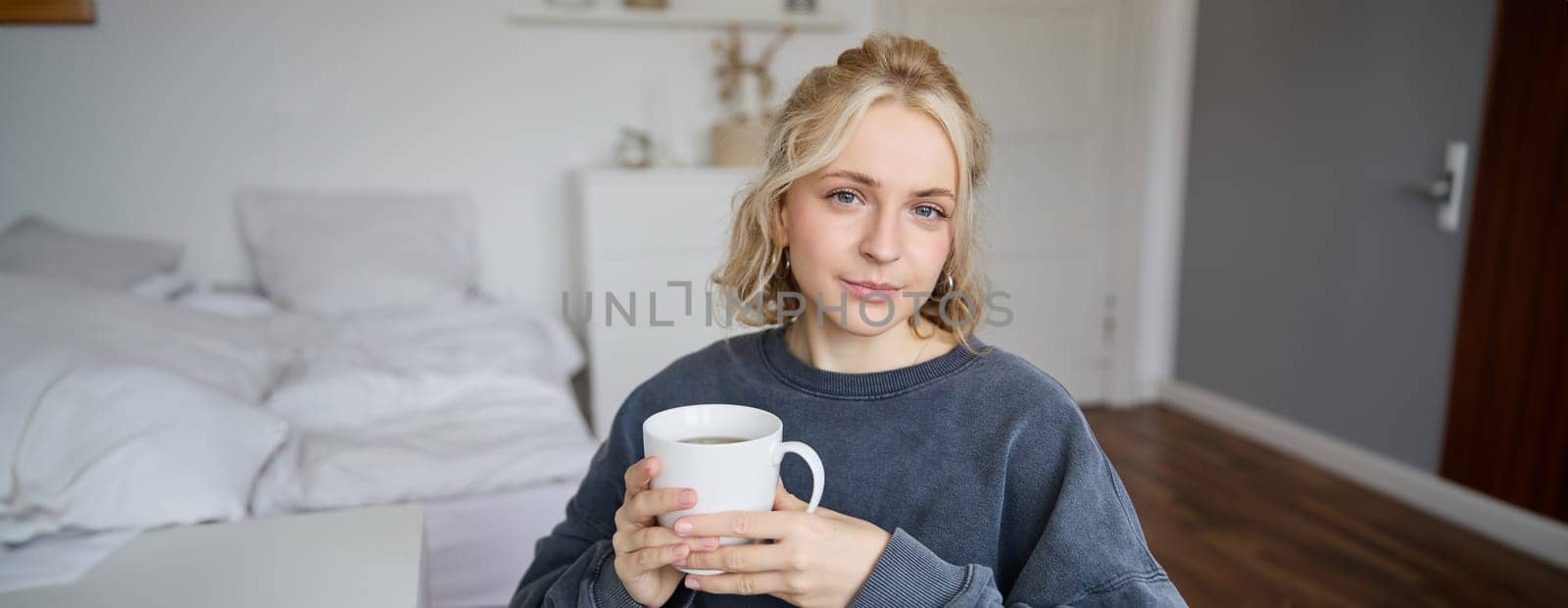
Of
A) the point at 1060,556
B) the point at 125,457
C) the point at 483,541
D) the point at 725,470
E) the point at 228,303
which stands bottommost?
the point at 483,541

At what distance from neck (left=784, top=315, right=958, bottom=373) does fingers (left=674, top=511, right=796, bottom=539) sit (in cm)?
28

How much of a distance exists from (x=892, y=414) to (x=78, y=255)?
2.45 m

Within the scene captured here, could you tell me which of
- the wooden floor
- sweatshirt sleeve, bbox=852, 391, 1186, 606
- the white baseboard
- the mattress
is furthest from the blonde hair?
the white baseboard

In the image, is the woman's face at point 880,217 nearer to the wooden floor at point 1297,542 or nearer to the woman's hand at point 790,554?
the woman's hand at point 790,554

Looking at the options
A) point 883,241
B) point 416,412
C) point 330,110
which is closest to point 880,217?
point 883,241

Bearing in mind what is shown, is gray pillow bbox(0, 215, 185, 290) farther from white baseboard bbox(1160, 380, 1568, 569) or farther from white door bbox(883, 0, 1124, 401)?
white baseboard bbox(1160, 380, 1568, 569)

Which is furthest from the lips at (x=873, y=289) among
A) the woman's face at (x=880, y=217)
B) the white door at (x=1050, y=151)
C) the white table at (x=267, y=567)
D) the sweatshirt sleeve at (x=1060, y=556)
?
the white door at (x=1050, y=151)

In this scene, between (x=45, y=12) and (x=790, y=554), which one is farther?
(x=45, y=12)

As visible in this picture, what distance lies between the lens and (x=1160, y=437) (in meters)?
3.33

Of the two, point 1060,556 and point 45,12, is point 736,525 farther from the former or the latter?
point 45,12

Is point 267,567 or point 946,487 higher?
point 946,487

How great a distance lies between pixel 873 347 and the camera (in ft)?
3.01

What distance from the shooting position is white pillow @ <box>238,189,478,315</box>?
2.60 metres

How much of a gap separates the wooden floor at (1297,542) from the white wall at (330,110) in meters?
1.77
